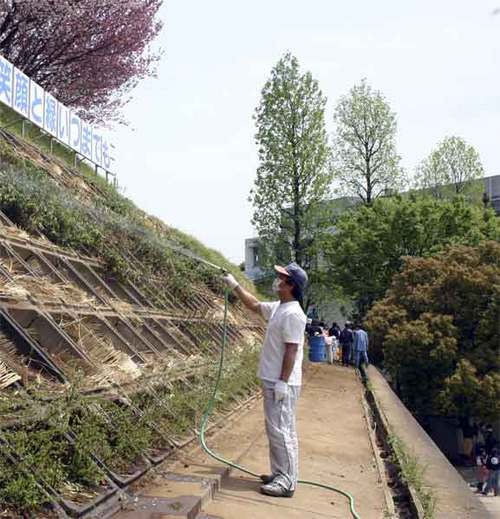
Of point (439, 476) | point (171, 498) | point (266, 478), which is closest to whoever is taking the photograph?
point (171, 498)

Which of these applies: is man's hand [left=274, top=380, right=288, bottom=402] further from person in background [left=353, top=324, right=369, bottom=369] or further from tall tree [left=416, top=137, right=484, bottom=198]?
tall tree [left=416, top=137, right=484, bottom=198]

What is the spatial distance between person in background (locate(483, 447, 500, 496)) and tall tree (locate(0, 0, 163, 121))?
57.6 feet

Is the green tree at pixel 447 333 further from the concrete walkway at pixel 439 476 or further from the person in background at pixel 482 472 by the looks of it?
the concrete walkway at pixel 439 476

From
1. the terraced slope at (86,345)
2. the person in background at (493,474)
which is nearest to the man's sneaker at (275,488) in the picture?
the terraced slope at (86,345)

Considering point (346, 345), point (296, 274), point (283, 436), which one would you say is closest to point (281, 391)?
point (283, 436)

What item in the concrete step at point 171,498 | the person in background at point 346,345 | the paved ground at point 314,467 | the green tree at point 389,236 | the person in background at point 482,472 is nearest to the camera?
the concrete step at point 171,498

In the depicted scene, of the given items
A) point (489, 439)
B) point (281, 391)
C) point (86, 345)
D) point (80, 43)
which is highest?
point (80, 43)

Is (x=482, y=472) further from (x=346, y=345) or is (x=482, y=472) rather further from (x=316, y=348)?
(x=316, y=348)

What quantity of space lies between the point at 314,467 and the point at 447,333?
19.0 m

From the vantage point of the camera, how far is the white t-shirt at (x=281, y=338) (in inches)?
193

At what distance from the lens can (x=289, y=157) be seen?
26.8m

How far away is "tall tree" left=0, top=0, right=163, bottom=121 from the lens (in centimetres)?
1773

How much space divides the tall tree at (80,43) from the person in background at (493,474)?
17550mm

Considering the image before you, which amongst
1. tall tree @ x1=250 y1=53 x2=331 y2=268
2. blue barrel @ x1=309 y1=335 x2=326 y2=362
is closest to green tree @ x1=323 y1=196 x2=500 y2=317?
tall tree @ x1=250 y1=53 x2=331 y2=268
